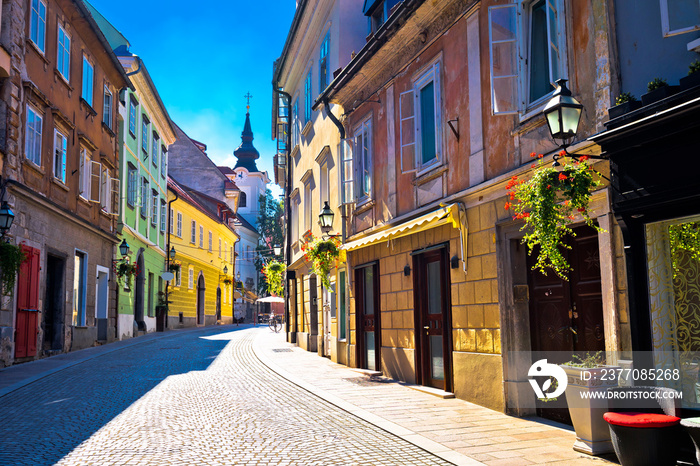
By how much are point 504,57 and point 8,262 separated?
10.4 meters

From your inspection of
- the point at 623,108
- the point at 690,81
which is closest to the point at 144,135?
the point at 623,108

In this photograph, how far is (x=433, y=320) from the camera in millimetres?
10914

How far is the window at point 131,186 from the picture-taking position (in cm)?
2588

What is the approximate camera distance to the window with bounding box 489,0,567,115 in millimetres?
7965

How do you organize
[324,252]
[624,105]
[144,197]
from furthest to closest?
[144,197] → [324,252] → [624,105]

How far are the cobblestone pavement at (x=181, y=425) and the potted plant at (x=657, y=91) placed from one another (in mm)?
3961

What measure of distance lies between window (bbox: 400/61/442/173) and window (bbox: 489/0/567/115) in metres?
2.16

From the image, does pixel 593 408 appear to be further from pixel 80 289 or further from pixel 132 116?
pixel 132 116

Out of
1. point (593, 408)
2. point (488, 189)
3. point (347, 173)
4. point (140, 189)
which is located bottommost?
point (593, 408)

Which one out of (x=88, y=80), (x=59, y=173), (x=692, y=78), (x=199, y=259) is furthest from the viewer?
(x=199, y=259)

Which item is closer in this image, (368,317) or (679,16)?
(679,16)

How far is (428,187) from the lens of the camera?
431 inches

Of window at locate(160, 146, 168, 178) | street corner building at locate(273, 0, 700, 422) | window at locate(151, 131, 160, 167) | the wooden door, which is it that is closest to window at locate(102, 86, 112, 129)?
the wooden door

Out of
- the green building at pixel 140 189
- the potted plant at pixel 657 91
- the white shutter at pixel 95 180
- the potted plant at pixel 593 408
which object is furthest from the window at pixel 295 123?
the potted plant at pixel 593 408
